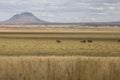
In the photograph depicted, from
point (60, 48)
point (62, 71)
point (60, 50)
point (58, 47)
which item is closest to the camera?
point (62, 71)

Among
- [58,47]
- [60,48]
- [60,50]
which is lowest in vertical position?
[58,47]

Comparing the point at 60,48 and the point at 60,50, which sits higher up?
the point at 60,50

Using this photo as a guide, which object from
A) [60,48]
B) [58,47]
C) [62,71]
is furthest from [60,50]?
[62,71]

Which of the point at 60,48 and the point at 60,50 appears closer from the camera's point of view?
the point at 60,50

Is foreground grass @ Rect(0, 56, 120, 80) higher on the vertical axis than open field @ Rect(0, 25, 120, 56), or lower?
higher

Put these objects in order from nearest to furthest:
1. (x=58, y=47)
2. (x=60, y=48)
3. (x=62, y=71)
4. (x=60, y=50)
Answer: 1. (x=62, y=71)
2. (x=60, y=50)
3. (x=60, y=48)
4. (x=58, y=47)

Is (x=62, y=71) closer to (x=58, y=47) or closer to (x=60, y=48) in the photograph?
(x=60, y=48)

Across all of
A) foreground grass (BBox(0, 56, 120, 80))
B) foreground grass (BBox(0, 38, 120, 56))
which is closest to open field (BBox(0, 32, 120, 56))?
foreground grass (BBox(0, 38, 120, 56))

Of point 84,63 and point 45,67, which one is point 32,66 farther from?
point 84,63

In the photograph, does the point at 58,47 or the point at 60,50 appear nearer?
the point at 60,50

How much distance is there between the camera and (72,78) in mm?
12359

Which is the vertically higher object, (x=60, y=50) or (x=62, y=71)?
(x=62, y=71)

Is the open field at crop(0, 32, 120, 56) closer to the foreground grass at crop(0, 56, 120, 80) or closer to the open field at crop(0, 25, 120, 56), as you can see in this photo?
the open field at crop(0, 25, 120, 56)

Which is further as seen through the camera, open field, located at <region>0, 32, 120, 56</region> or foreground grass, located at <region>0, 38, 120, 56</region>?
open field, located at <region>0, 32, 120, 56</region>
